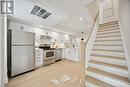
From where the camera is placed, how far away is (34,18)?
4070 mm

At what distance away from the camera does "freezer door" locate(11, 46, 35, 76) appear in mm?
3061

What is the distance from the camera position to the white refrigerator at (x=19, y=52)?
3.02 metres

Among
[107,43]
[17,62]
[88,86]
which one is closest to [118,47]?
[107,43]

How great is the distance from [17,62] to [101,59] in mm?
2943

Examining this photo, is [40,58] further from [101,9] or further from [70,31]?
[101,9]

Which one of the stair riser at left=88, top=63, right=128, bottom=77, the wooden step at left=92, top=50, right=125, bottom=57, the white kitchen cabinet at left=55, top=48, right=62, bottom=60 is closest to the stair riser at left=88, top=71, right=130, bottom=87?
the stair riser at left=88, top=63, right=128, bottom=77

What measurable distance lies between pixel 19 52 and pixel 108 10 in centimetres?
579

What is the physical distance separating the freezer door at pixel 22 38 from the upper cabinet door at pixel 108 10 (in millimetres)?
4343

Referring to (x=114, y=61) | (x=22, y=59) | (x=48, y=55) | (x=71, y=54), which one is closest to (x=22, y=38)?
(x=22, y=59)

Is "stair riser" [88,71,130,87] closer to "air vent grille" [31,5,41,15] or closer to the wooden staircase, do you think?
the wooden staircase

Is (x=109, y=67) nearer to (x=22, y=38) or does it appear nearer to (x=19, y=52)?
(x=19, y=52)

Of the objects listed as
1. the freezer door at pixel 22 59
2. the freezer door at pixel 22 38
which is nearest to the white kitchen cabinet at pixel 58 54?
the freezer door at pixel 22 59

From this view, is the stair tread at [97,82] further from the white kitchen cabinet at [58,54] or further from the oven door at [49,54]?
the white kitchen cabinet at [58,54]

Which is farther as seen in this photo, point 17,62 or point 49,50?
point 49,50
